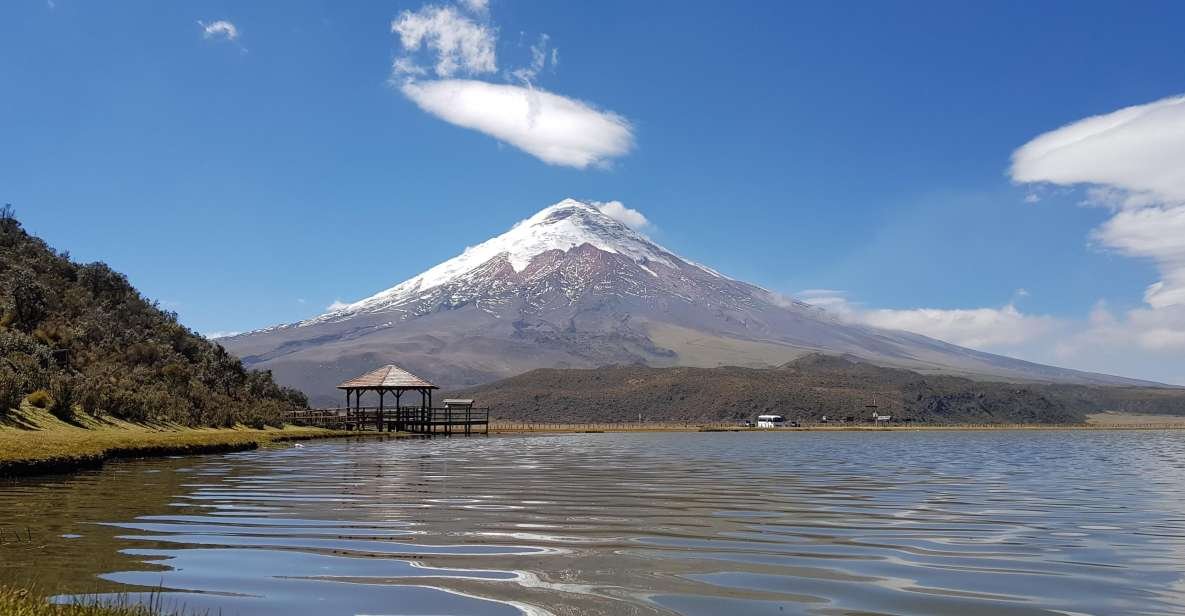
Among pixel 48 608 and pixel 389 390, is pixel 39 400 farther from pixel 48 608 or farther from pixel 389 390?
pixel 389 390

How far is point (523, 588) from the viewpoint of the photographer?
29.5 ft

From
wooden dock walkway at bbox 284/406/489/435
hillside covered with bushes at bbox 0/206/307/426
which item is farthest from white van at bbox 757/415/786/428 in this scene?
hillside covered with bushes at bbox 0/206/307/426

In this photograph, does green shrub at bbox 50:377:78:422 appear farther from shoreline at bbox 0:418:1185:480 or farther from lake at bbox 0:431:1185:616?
lake at bbox 0:431:1185:616

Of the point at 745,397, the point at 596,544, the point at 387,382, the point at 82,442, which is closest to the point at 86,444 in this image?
the point at 82,442

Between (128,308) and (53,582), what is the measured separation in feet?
183

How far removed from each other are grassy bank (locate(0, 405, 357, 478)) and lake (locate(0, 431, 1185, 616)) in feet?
3.87

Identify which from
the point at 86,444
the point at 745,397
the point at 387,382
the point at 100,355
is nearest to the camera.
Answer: the point at 86,444

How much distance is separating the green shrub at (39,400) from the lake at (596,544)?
1109 cm

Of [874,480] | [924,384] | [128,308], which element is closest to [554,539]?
[874,480]

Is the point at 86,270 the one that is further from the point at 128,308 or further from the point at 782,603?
the point at 782,603

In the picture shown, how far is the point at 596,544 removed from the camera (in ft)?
38.7

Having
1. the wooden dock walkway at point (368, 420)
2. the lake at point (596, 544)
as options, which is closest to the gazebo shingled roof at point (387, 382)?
the wooden dock walkway at point (368, 420)

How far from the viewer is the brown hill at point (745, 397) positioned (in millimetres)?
156500

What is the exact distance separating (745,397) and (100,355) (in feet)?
412
